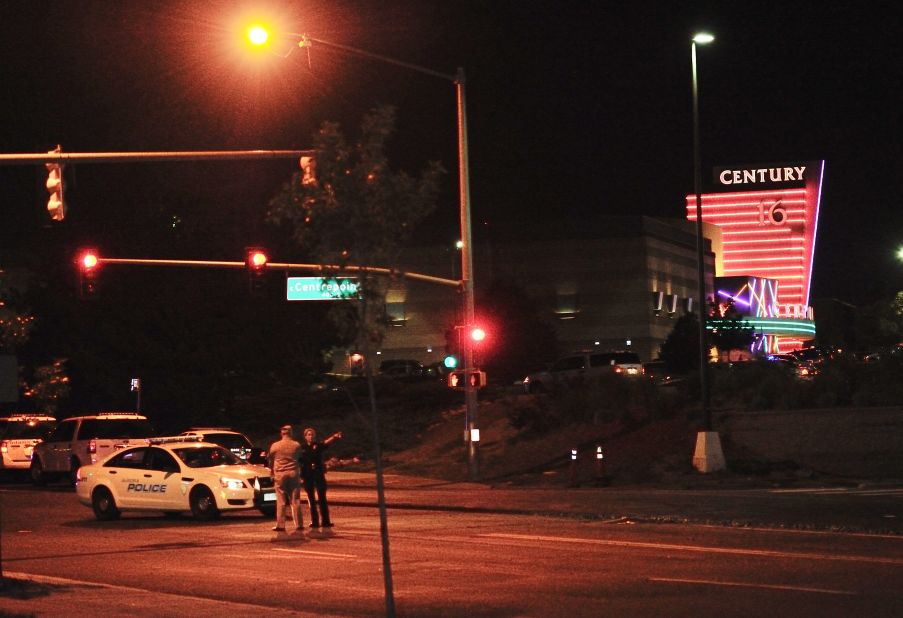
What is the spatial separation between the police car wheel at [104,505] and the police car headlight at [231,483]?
2534 mm

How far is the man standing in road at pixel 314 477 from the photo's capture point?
22.0 metres

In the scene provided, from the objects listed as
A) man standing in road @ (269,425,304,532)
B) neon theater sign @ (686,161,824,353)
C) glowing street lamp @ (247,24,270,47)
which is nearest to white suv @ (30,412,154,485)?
man standing in road @ (269,425,304,532)

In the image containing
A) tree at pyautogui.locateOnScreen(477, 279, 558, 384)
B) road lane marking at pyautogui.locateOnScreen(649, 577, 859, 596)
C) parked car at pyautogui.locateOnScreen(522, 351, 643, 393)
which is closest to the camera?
road lane marking at pyautogui.locateOnScreen(649, 577, 859, 596)

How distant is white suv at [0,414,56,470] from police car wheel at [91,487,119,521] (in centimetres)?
1533

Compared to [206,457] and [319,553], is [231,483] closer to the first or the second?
[206,457]

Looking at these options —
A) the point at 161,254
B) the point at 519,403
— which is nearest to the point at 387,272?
the point at 519,403

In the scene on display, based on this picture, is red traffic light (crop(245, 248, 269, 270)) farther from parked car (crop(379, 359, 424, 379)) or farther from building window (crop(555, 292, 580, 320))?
building window (crop(555, 292, 580, 320))

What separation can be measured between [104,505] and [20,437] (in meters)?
16.6

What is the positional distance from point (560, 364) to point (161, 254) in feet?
56.4

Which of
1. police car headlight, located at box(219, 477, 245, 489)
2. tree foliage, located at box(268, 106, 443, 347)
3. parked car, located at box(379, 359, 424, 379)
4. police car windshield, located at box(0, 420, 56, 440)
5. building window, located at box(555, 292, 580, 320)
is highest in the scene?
building window, located at box(555, 292, 580, 320)

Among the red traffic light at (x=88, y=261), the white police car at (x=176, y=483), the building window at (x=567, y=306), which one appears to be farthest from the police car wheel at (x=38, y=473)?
the building window at (x=567, y=306)

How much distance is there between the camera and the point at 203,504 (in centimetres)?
2419

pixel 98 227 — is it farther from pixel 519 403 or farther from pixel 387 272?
pixel 387 272

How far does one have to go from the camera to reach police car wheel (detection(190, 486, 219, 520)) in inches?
945
